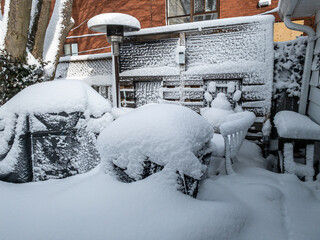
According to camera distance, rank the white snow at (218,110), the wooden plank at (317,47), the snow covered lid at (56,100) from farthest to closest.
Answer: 1. the white snow at (218,110)
2. the wooden plank at (317,47)
3. the snow covered lid at (56,100)

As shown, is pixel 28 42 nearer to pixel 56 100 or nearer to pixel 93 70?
pixel 93 70

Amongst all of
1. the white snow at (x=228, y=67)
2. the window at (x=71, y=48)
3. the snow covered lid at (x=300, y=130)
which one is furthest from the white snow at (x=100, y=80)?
the snow covered lid at (x=300, y=130)

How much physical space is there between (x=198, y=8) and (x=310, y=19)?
3.75 metres

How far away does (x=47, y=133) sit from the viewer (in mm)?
2883

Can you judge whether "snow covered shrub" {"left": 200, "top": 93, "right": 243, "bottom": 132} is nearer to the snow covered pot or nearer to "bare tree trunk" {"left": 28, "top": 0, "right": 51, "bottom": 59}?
the snow covered pot

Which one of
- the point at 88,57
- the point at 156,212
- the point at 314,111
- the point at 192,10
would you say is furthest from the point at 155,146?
the point at 192,10

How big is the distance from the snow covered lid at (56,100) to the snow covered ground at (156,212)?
3.27 feet

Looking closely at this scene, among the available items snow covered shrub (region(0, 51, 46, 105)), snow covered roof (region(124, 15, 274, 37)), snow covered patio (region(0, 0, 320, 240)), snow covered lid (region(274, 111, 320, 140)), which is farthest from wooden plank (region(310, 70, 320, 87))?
snow covered shrub (region(0, 51, 46, 105))

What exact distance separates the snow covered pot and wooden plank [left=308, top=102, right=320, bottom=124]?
11.6 ft

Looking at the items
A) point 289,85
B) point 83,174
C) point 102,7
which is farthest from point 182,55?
point 102,7

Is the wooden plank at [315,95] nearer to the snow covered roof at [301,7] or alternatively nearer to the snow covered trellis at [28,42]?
the snow covered roof at [301,7]

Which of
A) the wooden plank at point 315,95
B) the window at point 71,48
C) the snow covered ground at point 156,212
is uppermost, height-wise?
the window at point 71,48

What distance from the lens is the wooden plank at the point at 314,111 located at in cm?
367

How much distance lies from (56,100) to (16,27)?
308cm
